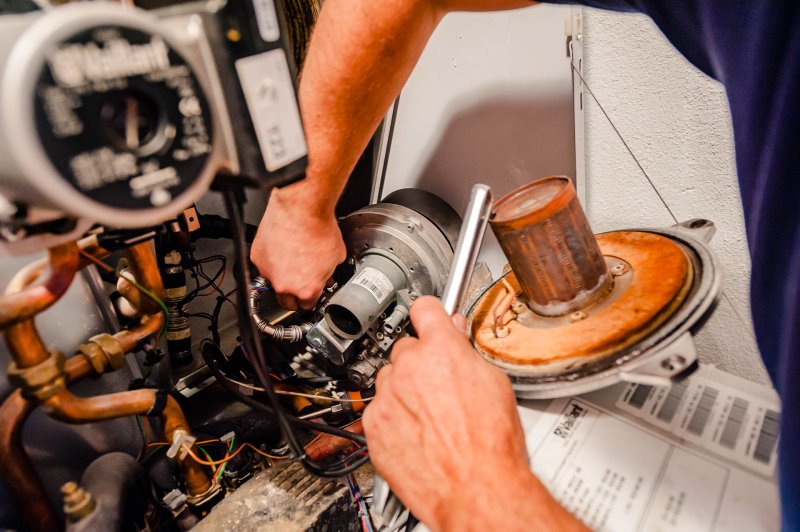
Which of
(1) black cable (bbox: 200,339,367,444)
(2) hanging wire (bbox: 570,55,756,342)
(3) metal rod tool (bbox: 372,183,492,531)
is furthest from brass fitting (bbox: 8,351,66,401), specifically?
(2) hanging wire (bbox: 570,55,756,342)

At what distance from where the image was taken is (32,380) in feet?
1.72

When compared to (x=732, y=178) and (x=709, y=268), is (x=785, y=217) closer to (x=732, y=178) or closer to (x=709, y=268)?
(x=709, y=268)

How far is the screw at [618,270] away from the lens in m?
0.62

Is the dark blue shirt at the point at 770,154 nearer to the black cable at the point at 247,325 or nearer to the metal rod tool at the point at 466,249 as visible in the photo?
the metal rod tool at the point at 466,249

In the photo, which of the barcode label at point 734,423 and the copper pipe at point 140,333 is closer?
the barcode label at point 734,423

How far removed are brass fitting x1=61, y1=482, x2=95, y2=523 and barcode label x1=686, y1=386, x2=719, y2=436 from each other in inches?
30.0

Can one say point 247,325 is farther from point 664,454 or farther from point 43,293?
point 664,454

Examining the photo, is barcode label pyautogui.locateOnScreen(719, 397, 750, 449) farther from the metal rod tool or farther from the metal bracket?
the metal rod tool

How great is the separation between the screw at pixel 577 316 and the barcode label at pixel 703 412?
171 millimetres

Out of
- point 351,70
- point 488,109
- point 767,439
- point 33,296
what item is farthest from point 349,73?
point 767,439

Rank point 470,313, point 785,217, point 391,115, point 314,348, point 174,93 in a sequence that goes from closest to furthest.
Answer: point 174,93
point 785,217
point 470,313
point 314,348
point 391,115

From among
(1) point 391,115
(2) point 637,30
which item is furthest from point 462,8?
(1) point 391,115

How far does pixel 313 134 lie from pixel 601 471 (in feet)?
2.04

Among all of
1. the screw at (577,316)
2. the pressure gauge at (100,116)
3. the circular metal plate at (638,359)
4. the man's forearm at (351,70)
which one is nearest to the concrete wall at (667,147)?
the man's forearm at (351,70)
